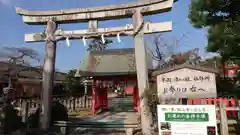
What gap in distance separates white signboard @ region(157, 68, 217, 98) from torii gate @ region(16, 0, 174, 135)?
899mm

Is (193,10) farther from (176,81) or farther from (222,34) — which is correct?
(176,81)

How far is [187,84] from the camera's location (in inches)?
247

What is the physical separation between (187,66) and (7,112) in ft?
20.2

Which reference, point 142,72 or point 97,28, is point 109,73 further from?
point 142,72

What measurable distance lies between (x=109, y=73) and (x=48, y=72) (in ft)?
21.9

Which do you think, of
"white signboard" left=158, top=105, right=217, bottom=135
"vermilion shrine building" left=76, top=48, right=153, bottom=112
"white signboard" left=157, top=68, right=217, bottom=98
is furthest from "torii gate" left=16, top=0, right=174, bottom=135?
"vermilion shrine building" left=76, top=48, right=153, bottom=112

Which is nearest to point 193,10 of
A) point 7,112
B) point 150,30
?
point 150,30

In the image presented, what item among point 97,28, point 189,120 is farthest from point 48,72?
point 189,120

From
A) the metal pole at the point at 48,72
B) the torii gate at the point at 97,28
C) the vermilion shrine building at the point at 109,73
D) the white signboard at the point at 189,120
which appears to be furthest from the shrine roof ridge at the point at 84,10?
the vermilion shrine building at the point at 109,73

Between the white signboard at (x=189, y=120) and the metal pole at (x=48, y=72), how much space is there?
4723mm

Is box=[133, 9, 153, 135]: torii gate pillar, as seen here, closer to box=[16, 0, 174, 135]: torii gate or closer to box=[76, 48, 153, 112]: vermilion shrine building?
box=[16, 0, 174, 135]: torii gate

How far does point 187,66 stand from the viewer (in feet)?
20.8

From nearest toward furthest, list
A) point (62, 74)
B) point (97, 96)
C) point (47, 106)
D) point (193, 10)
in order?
1. point (47, 106)
2. point (193, 10)
3. point (97, 96)
4. point (62, 74)

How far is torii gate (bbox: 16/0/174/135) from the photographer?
746 cm
